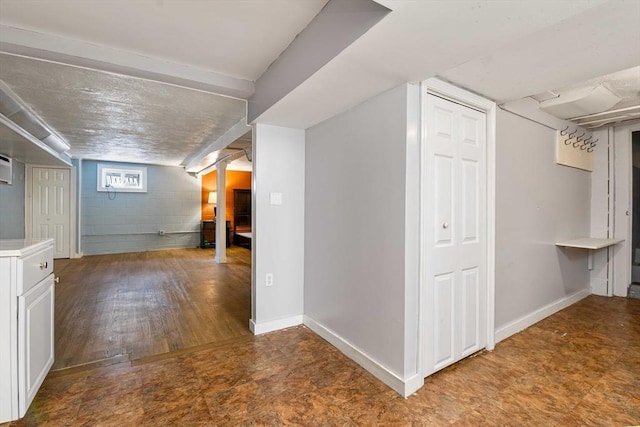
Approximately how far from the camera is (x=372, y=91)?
6.45ft

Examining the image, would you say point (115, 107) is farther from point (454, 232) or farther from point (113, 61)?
point (454, 232)

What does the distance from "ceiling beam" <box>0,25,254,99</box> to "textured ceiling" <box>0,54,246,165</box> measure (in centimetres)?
28

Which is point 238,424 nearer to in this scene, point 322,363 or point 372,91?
point 322,363

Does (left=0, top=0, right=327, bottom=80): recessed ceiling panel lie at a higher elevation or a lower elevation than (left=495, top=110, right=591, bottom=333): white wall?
higher

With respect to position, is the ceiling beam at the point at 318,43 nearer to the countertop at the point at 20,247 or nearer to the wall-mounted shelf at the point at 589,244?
the countertop at the point at 20,247

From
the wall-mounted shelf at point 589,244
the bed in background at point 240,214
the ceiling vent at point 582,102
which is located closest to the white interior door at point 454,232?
the ceiling vent at point 582,102

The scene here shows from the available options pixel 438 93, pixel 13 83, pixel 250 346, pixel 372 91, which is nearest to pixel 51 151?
pixel 13 83

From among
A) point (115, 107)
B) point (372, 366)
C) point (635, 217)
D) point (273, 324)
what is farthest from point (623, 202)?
point (115, 107)

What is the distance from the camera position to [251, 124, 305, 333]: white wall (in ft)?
9.07

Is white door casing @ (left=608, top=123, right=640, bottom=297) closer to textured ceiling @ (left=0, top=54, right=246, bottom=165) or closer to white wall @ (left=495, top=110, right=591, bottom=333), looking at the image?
white wall @ (left=495, top=110, right=591, bottom=333)

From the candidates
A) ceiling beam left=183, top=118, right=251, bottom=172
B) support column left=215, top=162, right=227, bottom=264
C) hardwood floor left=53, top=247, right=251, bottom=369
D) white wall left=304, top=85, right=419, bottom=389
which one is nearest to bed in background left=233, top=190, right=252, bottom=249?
ceiling beam left=183, top=118, right=251, bottom=172

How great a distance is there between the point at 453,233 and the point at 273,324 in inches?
71.5

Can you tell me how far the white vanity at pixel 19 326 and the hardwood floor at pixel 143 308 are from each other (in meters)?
0.56

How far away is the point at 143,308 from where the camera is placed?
3.40 metres
